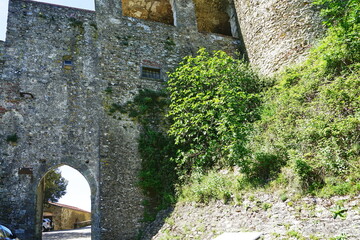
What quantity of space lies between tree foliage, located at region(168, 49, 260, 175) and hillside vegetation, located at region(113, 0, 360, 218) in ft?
0.10

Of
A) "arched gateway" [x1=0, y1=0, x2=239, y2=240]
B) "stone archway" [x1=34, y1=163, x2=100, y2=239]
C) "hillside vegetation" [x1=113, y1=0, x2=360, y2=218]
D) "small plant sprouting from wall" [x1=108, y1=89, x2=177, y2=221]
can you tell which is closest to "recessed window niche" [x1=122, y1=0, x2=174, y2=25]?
"arched gateway" [x1=0, y1=0, x2=239, y2=240]

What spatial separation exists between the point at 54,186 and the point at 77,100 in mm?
14193

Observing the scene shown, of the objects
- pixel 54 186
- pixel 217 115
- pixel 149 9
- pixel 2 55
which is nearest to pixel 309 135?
pixel 217 115

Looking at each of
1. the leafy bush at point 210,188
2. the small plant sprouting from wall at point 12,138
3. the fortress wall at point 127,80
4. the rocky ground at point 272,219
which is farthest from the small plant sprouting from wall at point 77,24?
the rocky ground at point 272,219

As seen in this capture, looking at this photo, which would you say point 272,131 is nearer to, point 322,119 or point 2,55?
point 322,119

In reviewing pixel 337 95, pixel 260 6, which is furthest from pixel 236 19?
pixel 337 95

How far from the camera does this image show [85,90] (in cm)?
907

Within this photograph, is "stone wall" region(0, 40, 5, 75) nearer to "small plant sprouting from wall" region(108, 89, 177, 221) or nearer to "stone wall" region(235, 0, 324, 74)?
"small plant sprouting from wall" region(108, 89, 177, 221)

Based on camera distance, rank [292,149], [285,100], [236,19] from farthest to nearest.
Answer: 1. [236,19]
2. [285,100]
3. [292,149]

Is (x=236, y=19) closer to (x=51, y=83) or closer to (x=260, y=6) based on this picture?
(x=260, y=6)

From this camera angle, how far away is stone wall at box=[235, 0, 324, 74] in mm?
9141

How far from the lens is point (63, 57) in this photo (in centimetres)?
926

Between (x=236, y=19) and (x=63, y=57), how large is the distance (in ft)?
23.6

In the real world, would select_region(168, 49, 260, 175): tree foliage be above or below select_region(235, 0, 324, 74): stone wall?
below
